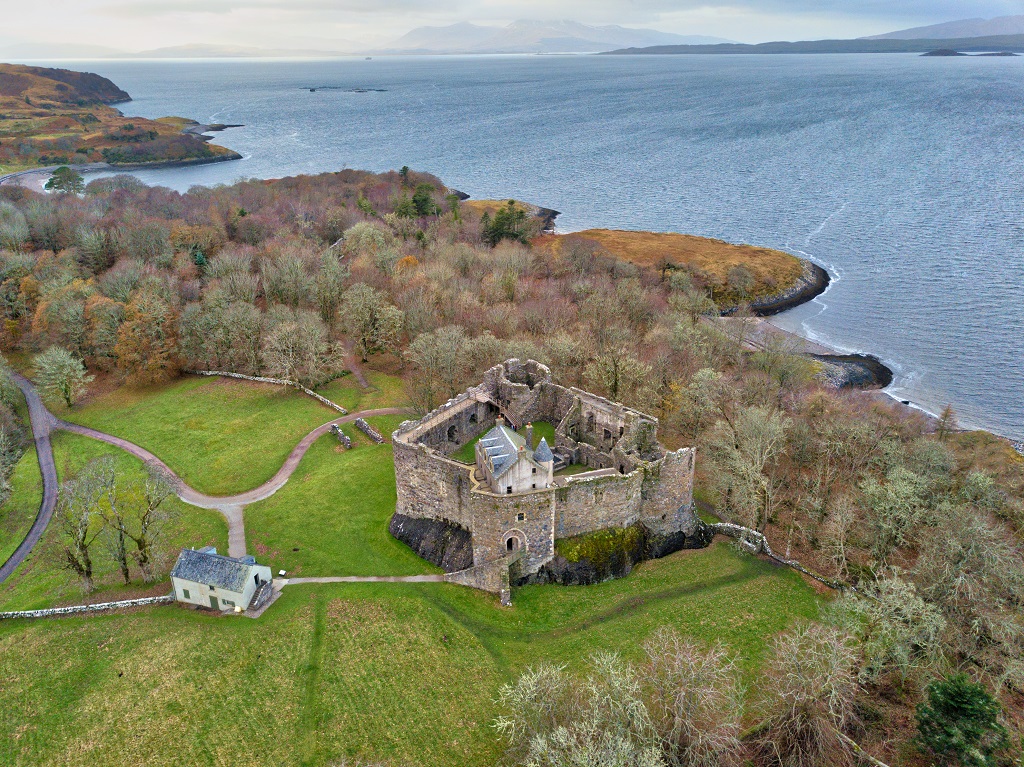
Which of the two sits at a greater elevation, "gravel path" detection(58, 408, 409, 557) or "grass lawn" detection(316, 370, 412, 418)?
"grass lawn" detection(316, 370, 412, 418)

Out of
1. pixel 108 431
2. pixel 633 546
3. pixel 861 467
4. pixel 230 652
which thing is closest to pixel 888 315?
pixel 861 467

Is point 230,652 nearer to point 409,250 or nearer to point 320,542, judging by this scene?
point 320,542

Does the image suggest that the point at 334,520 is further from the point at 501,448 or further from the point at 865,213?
the point at 865,213

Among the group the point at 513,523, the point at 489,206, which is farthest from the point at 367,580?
the point at 489,206

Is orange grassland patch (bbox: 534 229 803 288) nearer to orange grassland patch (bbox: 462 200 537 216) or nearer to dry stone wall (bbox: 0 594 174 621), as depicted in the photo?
orange grassland patch (bbox: 462 200 537 216)

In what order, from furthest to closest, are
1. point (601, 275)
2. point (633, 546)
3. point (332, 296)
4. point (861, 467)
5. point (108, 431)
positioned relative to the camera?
1. point (601, 275)
2. point (332, 296)
3. point (108, 431)
4. point (861, 467)
5. point (633, 546)

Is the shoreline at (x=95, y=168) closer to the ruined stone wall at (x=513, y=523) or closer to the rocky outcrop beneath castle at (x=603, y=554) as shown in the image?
the ruined stone wall at (x=513, y=523)

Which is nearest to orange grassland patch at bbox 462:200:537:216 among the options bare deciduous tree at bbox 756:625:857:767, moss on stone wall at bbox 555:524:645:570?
moss on stone wall at bbox 555:524:645:570
